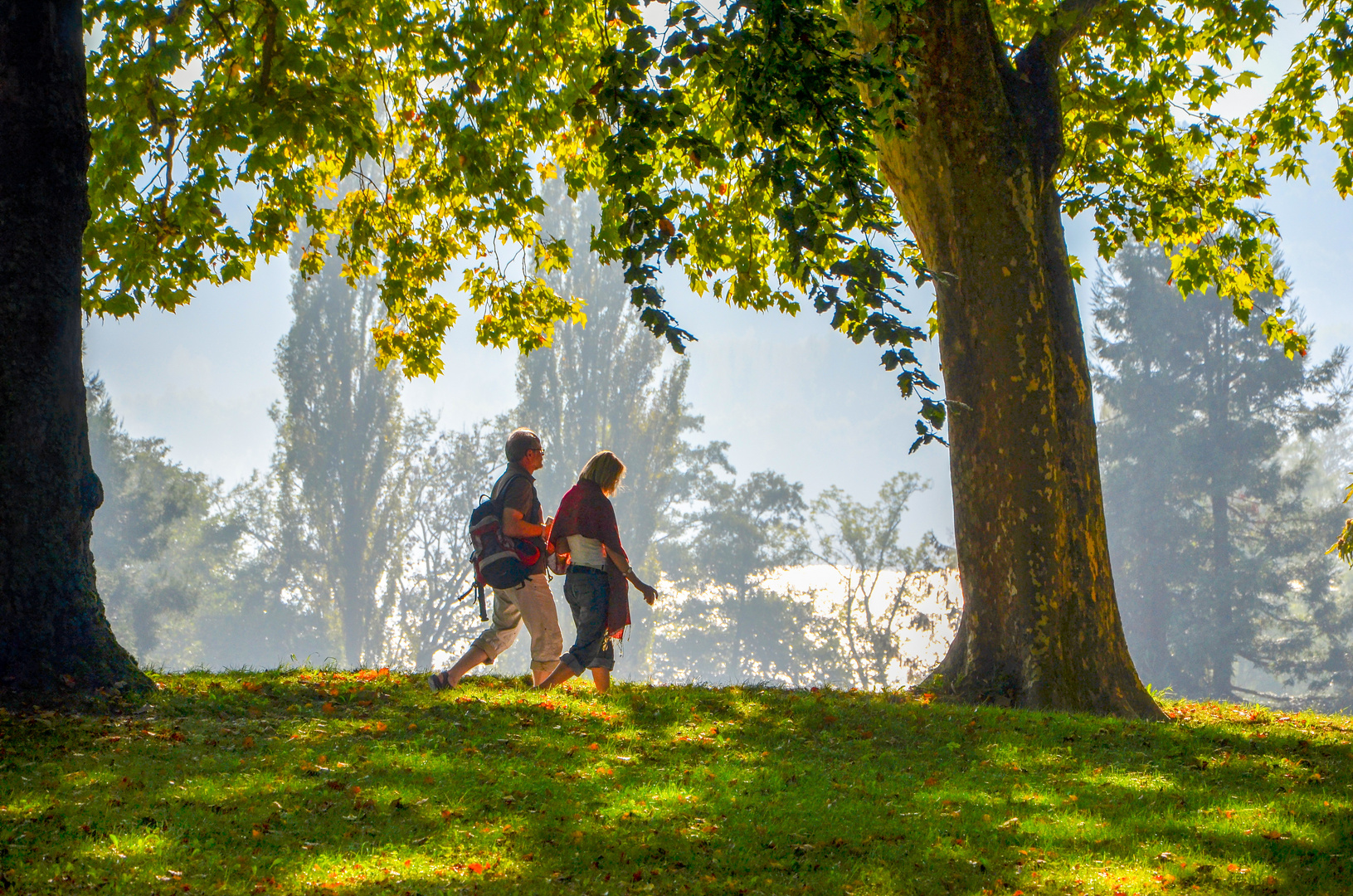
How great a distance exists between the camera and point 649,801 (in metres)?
4.73

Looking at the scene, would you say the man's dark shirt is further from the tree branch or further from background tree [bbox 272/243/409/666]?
background tree [bbox 272/243/409/666]

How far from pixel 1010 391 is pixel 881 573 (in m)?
34.8

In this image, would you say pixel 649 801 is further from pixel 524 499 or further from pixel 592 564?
pixel 524 499

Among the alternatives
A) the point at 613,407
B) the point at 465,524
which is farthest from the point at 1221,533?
the point at 465,524

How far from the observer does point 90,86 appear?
945 cm

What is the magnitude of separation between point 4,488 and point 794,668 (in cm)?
4507

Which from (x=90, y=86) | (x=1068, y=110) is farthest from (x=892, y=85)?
(x=90, y=86)

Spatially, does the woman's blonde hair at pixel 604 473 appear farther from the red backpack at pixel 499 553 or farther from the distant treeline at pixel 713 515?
the distant treeline at pixel 713 515

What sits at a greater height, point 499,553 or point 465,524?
point 465,524

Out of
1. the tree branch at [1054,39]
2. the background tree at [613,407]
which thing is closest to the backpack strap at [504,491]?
the tree branch at [1054,39]

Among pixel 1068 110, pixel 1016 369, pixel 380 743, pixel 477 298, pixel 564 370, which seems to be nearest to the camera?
pixel 380 743

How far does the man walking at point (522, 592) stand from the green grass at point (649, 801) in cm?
73

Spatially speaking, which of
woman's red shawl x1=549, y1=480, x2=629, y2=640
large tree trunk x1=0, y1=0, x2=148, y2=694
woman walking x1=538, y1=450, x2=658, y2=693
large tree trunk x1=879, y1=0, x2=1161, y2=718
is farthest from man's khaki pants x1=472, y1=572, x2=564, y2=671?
large tree trunk x1=879, y1=0, x2=1161, y2=718

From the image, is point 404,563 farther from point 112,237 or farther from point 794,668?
point 112,237
